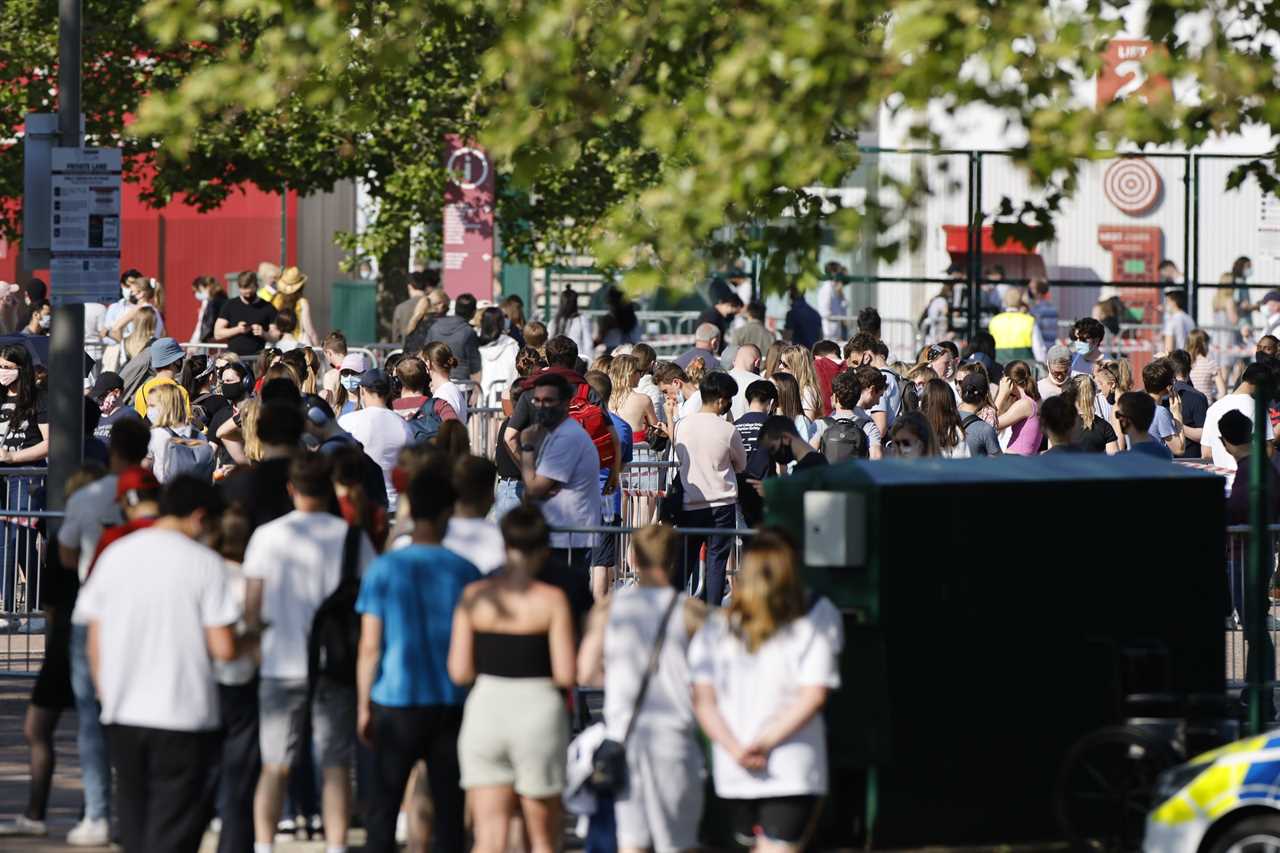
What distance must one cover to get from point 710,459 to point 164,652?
20.2 feet

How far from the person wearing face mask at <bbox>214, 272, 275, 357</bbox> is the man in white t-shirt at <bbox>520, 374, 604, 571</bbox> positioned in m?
9.26

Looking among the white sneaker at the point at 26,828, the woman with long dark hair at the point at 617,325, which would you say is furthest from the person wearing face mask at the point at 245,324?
the white sneaker at the point at 26,828

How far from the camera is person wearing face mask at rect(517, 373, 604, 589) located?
487 inches

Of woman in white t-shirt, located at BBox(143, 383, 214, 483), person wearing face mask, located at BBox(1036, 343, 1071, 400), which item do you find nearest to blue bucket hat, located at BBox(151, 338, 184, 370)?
woman in white t-shirt, located at BBox(143, 383, 214, 483)

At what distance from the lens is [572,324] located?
991 inches

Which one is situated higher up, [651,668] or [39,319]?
[39,319]

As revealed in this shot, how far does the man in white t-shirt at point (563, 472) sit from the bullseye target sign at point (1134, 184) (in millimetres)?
17258

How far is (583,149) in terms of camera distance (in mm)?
27625

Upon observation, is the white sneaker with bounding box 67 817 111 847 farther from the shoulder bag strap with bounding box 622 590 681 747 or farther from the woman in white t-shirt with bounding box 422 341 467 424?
the woman in white t-shirt with bounding box 422 341 467 424

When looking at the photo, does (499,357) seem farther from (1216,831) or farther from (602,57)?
(1216,831)

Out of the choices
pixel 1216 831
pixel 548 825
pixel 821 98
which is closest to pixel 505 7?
pixel 821 98

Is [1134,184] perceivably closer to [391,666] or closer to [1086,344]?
[1086,344]

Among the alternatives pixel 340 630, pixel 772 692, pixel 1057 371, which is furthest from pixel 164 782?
pixel 1057 371

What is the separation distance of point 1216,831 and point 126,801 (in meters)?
3.96
